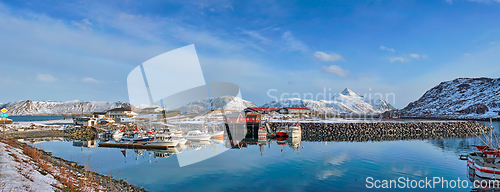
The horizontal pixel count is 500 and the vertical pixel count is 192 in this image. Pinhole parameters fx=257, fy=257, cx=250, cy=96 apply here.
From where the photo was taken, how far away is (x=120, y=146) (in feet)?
121

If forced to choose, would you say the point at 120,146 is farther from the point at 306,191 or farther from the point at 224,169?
the point at 306,191

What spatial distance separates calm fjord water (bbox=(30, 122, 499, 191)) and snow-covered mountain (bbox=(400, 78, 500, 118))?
13806 centimetres

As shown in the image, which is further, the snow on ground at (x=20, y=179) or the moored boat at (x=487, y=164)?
the moored boat at (x=487, y=164)

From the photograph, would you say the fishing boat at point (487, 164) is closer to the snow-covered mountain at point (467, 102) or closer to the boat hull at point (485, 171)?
the boat hull at point (485, 171)

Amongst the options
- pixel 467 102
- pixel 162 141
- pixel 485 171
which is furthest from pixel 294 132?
pixel 467 102

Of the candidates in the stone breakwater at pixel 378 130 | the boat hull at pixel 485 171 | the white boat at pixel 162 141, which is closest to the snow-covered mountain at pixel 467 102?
the stone breakwater at pixel 378 130

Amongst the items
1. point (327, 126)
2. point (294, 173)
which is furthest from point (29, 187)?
point (327, 126)

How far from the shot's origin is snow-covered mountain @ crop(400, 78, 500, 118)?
13838cm

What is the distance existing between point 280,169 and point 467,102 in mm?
191878

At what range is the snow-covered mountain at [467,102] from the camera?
454 ft

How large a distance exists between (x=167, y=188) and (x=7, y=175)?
864 cm

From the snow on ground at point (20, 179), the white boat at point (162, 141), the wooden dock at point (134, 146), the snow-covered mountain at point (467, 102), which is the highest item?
the snow-covered mountain at point (467, 102)

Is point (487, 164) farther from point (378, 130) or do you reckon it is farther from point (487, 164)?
point (378, 130)

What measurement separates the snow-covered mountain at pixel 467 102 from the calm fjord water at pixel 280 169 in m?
138
